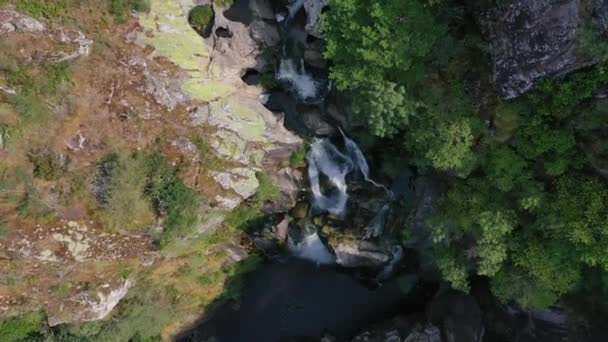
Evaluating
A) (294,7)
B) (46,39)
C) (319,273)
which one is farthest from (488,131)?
(46,39)

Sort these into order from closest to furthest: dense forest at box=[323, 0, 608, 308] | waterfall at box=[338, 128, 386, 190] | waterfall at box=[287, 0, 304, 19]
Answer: dense forest at box=[323, 0, 608, 308]
waterfall at box=[287, 0, 304, 19]
waterfall at box=[338, 128, 386, 190]

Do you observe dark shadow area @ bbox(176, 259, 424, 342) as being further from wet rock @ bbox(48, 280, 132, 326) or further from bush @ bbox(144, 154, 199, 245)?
bush @ bbox(144, 154, 199, 245)

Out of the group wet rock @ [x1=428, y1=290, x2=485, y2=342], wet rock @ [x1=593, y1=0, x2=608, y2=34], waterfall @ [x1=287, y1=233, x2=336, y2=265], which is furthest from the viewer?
waterfall @ [x1=287, y1=233, x2=336, y2=265]

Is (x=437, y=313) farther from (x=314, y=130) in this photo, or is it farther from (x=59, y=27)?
(x=59, y=27)

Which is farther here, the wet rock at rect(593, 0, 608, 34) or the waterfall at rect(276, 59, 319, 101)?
the waterfall at rect(276, 59, 319, 101)

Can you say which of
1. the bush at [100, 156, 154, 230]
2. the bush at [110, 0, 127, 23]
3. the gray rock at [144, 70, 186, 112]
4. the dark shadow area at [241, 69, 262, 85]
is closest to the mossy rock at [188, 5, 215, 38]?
the dark shadow area at [241, 69, 262, 85]

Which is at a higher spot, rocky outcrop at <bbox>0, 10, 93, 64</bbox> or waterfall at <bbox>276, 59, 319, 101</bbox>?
waterfall at <bbox>276, 59, 319, 101</bbox>

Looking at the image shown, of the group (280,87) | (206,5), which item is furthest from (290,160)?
(206,5)

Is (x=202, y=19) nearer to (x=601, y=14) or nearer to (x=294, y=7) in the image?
(x=294, y=7)
